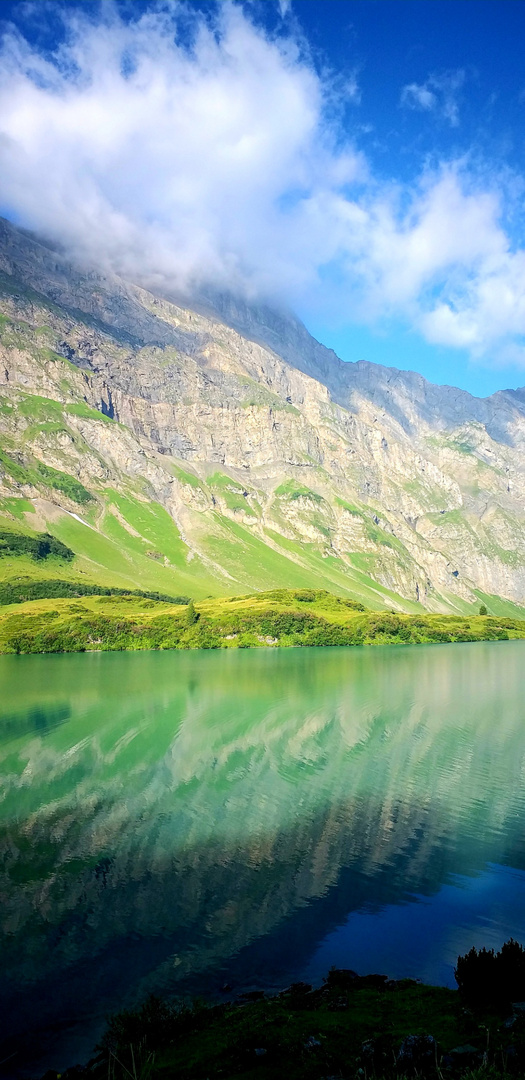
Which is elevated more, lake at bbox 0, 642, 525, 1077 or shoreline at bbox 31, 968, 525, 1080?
shoreline at bbox 31, 968, 525, 1080

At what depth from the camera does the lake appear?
23766 millimetres

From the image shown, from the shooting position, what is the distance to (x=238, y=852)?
3622 cm

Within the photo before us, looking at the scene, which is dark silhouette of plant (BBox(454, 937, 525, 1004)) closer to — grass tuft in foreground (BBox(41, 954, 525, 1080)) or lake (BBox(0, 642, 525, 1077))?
grass tuft in foreground (BBox(41, 954, 525, 1080))

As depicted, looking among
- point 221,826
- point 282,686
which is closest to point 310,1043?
point 221,826

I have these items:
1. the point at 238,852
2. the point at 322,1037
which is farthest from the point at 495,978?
the point at 238,852

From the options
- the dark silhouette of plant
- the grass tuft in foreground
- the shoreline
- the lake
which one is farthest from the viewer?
the lake

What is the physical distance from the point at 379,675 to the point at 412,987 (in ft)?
367

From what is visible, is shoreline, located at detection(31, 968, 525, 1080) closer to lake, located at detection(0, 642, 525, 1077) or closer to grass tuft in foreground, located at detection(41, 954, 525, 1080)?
grass tuft in foreground, located at detection(41, 954, 525, 1080)

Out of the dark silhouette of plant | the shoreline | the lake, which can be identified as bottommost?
the lake

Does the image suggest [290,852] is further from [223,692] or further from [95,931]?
[223,692]

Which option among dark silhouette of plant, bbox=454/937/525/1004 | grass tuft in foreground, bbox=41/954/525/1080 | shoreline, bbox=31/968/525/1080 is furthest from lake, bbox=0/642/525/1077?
dark silhouette of plant, bbox=454/937/525/1004

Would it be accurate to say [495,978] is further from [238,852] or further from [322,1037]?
[238,852]

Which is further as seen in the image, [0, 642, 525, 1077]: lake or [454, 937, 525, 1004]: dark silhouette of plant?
[0, 642, 525, 1077]: lake

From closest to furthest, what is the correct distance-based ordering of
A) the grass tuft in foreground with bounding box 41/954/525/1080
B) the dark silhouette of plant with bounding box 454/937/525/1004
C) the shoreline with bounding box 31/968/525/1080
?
1. the grass tuft in foreground with bounding box 41/954/525/1080
2. the shoreline with bounding box 31/968/525/1080
3. the dark silhouette of plant with bounding box 454/937/525/1004
